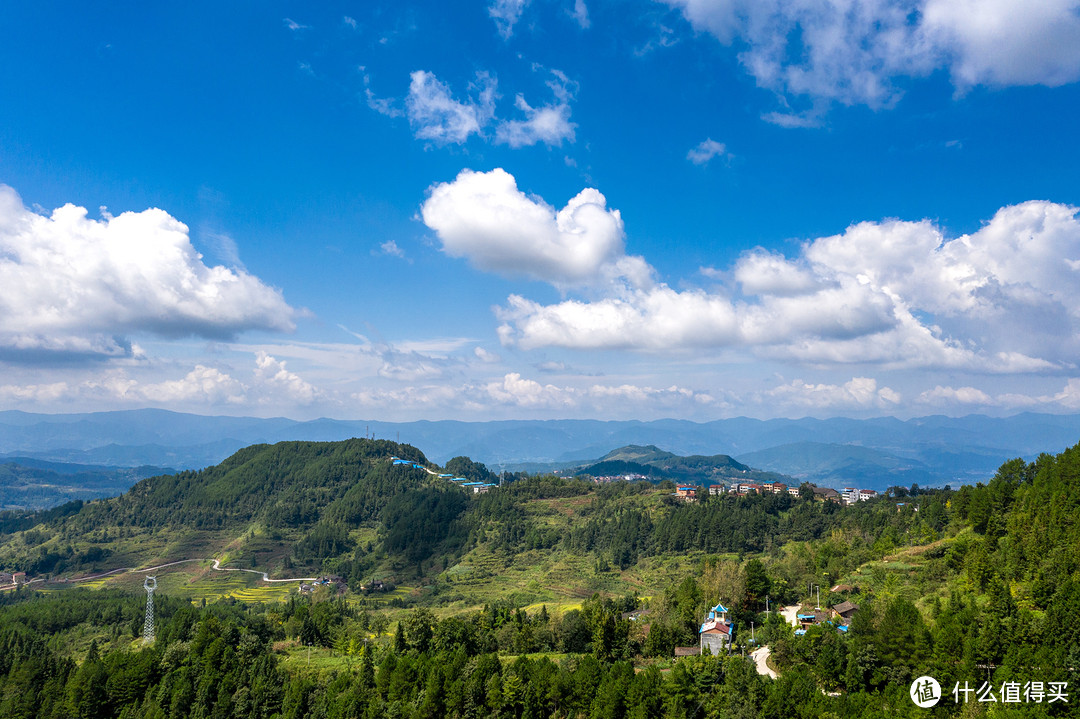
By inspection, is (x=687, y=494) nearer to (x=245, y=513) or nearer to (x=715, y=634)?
(x=715, y=634)

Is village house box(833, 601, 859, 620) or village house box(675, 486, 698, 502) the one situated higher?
village house box(833, 601, 859, 620)

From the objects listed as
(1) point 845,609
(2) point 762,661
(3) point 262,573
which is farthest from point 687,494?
(3) point 262,573

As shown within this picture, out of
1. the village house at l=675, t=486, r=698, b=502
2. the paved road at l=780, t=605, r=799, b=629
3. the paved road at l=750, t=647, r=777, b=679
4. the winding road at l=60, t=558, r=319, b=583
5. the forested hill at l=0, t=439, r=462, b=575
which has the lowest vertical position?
the winding road at l=60, t=558, r=319, b=583

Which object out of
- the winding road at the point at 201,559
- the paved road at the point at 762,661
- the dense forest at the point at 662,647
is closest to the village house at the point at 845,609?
the dense forest at the point at 662,647

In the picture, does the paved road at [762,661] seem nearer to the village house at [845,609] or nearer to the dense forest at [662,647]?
the dense forest at [662,647]

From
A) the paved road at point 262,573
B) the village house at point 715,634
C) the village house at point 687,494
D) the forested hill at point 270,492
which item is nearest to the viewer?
the village house at point 715,634

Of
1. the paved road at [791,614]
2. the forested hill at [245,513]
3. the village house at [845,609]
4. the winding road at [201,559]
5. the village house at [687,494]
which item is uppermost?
the village house at [845,609]

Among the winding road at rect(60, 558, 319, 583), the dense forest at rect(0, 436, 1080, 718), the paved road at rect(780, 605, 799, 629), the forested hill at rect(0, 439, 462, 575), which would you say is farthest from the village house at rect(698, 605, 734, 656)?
the forested hill at rect(0, 439, 462, 575)

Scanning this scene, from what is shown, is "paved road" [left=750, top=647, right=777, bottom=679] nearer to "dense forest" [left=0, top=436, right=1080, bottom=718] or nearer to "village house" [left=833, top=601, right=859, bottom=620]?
"dense forest" [left=0, top=436, right=1080, bottom=718]

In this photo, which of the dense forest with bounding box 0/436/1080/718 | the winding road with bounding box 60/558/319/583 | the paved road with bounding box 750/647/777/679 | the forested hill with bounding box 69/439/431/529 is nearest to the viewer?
the dense forest with bounding box 0/436/1080/718
